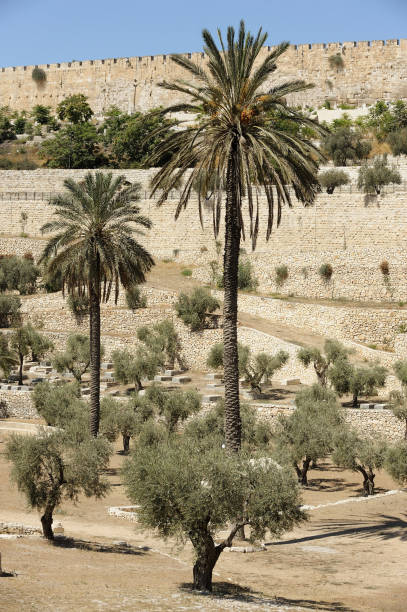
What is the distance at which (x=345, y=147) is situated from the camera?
53.0 metres

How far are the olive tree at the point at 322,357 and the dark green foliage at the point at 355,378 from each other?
125cm

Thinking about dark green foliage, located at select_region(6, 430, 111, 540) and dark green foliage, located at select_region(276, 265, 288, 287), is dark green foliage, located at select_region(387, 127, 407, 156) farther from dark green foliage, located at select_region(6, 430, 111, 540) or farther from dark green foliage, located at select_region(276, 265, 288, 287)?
dark green foliage, located at select_region(6, 430, 111, 540)

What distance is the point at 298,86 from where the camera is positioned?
17.2m

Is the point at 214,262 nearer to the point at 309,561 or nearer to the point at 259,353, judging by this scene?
the point at 259,353

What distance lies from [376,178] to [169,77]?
30.2 m

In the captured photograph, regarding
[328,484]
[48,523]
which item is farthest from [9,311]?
[48,523]

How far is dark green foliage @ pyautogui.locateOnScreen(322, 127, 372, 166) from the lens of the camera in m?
52.6

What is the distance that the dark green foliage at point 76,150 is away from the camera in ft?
200

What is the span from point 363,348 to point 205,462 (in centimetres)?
2135

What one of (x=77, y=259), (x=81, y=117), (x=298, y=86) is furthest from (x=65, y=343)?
(x=81, y=117)

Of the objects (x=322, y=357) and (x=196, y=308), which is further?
(x=196, y=308)

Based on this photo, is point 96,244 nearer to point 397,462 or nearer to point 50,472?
point 50,472

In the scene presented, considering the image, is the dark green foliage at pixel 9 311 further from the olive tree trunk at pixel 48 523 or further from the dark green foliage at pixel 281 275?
the olive tree trunk at pixel 48 523

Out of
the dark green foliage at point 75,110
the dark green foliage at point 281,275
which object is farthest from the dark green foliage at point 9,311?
the dark green foliage at point 75,110
